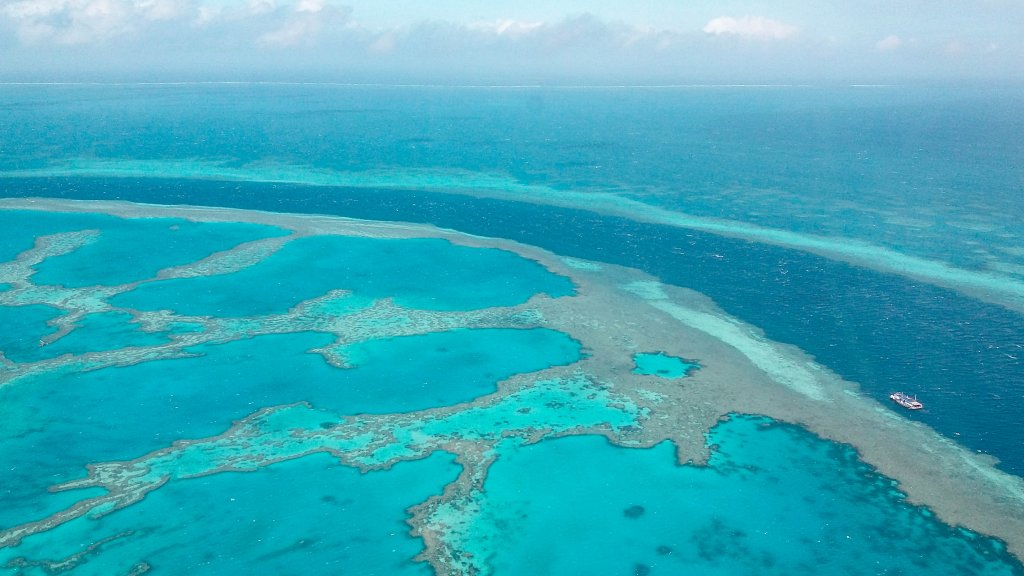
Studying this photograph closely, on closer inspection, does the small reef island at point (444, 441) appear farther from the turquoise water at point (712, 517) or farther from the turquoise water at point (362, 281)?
the turquoise water at point (362, 281)

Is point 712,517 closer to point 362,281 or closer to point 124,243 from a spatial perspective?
point 362,281

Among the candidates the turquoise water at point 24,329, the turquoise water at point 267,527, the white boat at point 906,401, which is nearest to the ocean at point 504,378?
the turquoise water at point 267,527

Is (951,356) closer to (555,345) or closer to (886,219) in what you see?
(555,345)

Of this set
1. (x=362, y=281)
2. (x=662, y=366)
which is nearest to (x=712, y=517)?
(x=662, y=366)

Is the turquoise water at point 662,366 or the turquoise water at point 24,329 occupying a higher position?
the turquoise water at point 24,329

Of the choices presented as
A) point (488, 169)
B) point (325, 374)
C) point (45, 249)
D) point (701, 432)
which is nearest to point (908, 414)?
point (701, 432)

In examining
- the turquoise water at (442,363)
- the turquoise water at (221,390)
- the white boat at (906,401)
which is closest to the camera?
the turquoise water at (221,390)

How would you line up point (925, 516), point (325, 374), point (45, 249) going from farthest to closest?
point (45, 249)
point (325, 374)
point (925, 516)
